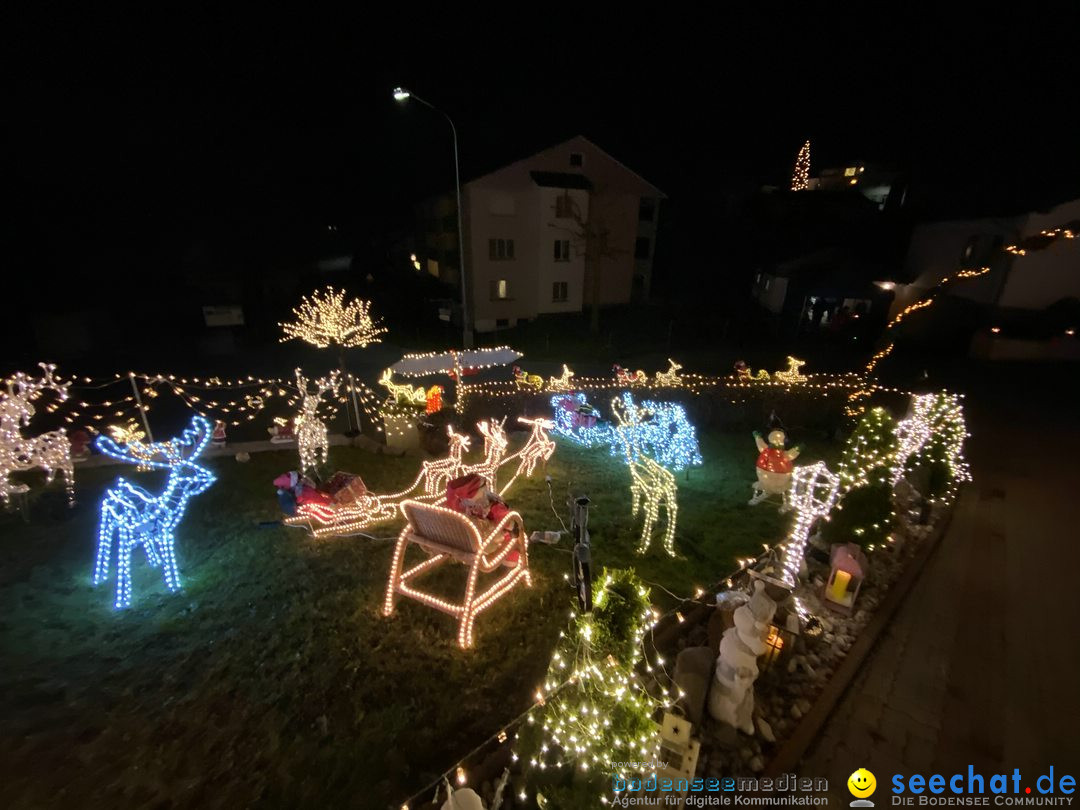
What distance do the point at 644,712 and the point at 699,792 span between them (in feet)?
3.06

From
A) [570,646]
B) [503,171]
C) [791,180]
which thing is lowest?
[570,646]

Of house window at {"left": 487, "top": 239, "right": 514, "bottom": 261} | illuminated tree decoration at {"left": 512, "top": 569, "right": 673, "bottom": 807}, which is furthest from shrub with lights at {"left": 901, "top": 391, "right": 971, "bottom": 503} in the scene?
house window at {"left": 487, "top": 239, "right": 514, "bottom": 261}

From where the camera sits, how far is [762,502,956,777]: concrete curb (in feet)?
13.5

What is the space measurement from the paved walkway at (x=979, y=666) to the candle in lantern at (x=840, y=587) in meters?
0.53

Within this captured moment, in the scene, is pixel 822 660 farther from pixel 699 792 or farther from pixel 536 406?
pixel 536 406

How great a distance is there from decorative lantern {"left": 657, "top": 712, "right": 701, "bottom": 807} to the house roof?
19948 mm

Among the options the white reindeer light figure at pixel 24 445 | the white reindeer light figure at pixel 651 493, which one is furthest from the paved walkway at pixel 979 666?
the white reindeer light figure at pixel 24 445

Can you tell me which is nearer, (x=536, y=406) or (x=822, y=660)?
(x=822, y=660)

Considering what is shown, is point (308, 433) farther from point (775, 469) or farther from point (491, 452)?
point (775, 469)

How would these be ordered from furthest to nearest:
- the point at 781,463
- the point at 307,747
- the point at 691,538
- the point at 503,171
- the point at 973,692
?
1. the point at 503,171
2. the point at 781,463
3. the point at 691,538
4. the point at 973,692
5. the point at 307,747

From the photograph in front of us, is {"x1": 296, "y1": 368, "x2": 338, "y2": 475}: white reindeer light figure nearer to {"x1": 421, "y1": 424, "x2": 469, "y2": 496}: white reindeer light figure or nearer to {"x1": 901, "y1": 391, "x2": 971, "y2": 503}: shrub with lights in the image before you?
{"x1": 421, "y1": 424, "x2": 469, "y2": 496}: white reindeer light figure

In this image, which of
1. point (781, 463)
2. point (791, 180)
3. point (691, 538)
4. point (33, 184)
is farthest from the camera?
point (791, 180)

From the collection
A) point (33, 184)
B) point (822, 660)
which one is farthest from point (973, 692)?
point (33, 184)

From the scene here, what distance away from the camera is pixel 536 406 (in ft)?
36.1
